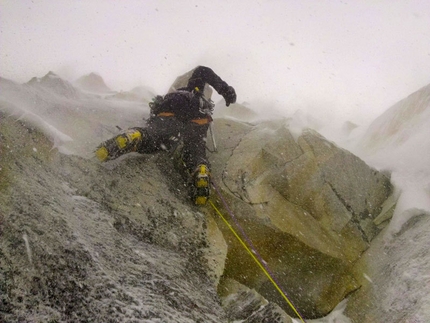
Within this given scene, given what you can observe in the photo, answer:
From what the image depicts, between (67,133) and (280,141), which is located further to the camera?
(280,141)

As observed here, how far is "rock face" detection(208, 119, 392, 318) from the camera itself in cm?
538

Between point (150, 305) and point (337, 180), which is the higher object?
point (337, 180)

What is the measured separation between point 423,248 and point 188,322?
4.11 metres

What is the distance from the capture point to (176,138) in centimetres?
620

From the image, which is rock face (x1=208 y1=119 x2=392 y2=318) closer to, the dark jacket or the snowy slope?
the snowy slope

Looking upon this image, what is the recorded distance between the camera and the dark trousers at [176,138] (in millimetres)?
5723

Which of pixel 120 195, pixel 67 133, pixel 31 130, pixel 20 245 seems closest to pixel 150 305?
pixel 20 245

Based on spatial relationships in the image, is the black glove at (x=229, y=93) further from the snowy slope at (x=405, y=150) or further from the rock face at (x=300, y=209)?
the snowy slope at (x=405, y=150)

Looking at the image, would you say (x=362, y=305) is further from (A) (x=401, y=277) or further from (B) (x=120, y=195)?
(B) (x=120, y=195)

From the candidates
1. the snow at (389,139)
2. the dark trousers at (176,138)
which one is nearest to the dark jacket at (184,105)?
the dark trousers at (176,138)

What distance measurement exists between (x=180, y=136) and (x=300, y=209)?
2909 mm

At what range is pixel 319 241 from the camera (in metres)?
5.68

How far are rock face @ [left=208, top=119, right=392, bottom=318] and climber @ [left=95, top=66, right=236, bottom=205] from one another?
31.3 inches

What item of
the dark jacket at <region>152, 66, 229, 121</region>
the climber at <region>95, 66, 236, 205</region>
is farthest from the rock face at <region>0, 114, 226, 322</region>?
the dark jacket at <region>152, 66, 229, 121</region>
